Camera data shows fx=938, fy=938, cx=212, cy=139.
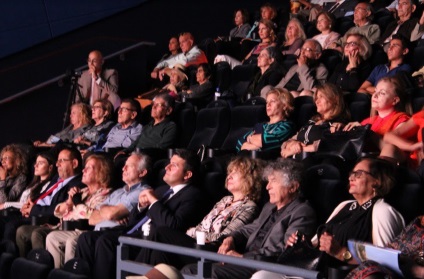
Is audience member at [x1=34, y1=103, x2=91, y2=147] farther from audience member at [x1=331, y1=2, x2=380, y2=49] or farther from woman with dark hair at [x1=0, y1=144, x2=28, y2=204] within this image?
audience member at [x1=331, y1=2, x2=380, y2=49]

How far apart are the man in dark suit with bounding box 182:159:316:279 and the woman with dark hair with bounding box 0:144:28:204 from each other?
238cm

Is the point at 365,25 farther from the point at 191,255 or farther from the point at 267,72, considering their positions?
the point at 191,255

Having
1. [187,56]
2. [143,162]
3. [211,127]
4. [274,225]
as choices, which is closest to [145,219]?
[143,162]

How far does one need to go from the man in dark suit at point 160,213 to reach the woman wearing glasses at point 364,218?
3.05 ft

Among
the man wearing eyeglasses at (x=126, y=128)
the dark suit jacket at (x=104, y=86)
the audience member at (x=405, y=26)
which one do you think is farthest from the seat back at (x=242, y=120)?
the dark suit jacket at (x=104, y=86)

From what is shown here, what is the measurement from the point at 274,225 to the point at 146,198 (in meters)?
0.93

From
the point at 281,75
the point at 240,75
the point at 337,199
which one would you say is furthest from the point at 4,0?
the point at 337,199

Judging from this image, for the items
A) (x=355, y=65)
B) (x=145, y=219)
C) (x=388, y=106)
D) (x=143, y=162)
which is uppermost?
(x=355, y=65)

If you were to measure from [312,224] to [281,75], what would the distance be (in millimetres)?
2380

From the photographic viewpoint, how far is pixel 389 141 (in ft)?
13.7

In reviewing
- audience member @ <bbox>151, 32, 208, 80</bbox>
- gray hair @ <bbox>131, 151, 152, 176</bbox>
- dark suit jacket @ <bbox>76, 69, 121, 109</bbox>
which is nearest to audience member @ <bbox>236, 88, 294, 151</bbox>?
gray hair @ <bbox>131, 151, 152, 176</bbox>

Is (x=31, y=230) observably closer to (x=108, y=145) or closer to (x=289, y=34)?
(x=108, y=145)

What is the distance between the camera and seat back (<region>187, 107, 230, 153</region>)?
222 inches

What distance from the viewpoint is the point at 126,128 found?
6082 mm
